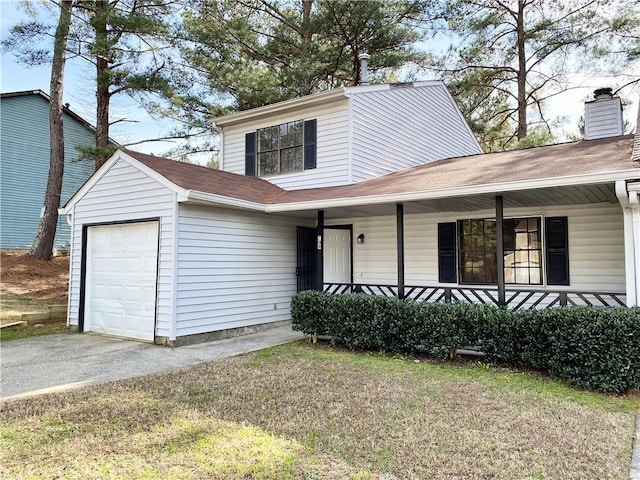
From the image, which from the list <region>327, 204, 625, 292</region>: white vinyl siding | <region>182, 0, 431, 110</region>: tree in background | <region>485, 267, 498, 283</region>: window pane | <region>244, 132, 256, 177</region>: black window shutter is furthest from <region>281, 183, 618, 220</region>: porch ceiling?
<region>182, 0, 431, 110</region>: tree in background

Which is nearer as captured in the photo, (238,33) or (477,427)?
(477,427)

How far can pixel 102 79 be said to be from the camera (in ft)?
46.3

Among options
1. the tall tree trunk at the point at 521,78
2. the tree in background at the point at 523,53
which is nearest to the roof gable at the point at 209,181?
the tree in background at the point at 523,53

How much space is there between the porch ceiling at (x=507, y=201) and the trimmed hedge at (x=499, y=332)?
5.99 feet

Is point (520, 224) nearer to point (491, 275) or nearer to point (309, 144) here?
point (491, 275)

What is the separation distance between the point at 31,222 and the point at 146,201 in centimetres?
1304

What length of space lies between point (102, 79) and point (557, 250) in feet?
46.0

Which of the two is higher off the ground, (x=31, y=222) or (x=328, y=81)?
(x=328, y=81)

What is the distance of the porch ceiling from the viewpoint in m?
6.36

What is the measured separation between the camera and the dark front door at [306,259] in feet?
33.0

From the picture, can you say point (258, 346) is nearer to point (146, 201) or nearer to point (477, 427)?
point (146, 201)

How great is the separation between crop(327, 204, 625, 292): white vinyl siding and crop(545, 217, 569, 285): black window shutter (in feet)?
0.27

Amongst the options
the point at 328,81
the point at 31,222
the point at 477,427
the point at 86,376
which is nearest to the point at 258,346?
the point at 86,376

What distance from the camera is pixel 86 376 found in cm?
554
